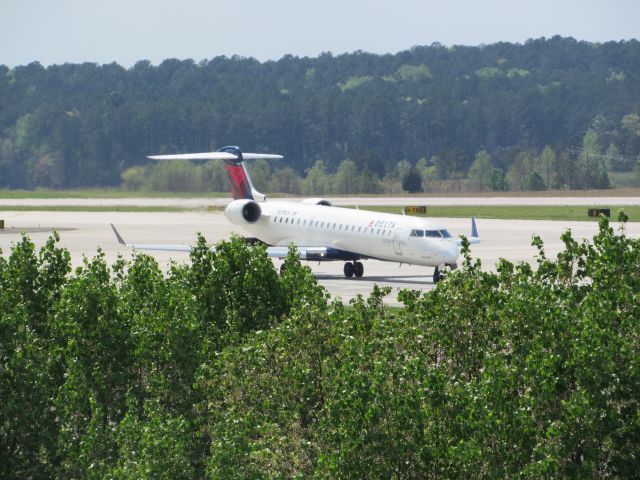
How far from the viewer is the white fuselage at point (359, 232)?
48062mm

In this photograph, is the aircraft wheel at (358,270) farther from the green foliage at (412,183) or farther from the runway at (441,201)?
the green foliage at (412,183)

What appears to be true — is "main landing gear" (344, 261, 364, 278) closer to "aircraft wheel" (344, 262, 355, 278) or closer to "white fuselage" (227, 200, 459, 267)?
"aircraft wheel" (344, 262, 355, 278)

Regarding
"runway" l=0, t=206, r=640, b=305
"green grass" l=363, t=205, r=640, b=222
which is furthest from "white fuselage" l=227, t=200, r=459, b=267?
"green grass" l=363, t=205, r=640, b=222

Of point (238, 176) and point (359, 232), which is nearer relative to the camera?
point (359, 232)

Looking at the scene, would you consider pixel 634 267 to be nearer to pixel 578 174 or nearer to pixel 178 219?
pixel 178 219

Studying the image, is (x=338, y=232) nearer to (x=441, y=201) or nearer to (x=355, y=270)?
(x=355, y=270)

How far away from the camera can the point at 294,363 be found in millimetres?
19578

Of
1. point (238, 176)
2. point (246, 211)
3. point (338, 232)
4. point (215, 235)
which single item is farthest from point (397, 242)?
point (215, 235)

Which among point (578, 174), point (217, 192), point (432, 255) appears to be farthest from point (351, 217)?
point (578, 174)

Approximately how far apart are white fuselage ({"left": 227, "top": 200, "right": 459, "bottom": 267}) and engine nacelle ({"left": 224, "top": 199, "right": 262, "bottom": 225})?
0.60 ft

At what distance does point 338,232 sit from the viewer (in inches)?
2034

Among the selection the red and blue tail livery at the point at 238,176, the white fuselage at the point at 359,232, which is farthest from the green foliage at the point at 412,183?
the white fuselage at the point at 359,232

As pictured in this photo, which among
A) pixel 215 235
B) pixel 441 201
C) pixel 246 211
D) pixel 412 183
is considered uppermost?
pixel 246 211

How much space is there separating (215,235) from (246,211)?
31638 millimetres
